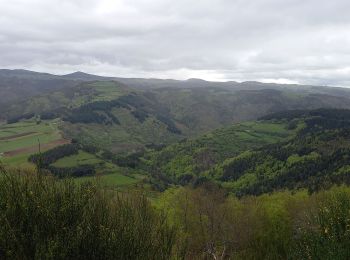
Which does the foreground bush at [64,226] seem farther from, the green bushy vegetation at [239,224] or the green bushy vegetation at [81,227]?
the green bushy vegetation at [239,224]

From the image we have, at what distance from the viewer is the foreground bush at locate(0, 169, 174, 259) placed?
13.6 meters

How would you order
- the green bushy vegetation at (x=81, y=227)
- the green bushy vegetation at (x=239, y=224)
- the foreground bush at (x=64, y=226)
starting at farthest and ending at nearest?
the green bushy vegetation at (x=239, y=224)
the green bushy vegetation at (x=81, y=227)
the foreground bush at (x=64, y=226)

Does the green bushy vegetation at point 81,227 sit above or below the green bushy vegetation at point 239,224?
above

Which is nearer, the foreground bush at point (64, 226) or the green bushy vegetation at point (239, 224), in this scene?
the foreground bush at point (64, 226)

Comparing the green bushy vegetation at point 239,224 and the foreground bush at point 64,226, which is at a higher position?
the foreground bush at point 64,226

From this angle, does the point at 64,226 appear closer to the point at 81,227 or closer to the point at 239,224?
the point at 81,227

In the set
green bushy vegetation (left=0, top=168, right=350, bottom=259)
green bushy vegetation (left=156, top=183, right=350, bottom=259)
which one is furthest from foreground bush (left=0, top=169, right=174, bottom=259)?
green bushy vegetation (left=156, top=183, right=350, bottom=259)

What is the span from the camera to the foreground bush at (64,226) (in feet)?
44.7

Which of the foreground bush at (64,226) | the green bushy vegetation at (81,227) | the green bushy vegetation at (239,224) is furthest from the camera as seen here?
the green bushy vegetation at (239,224)

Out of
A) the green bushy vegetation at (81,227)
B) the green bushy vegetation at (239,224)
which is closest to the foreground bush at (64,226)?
the green bushy vegetation at (81,227)

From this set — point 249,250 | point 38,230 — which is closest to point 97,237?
point 38,230

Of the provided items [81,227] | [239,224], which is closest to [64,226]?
[81,227]

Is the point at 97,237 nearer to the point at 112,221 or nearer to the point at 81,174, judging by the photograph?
the point at 112,221

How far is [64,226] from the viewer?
47.8 ft
